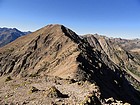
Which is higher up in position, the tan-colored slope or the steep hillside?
the tan-colored slope

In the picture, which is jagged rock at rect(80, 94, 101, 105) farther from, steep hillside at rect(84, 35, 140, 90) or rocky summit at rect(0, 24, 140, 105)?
steep hillside at rect(84, 35, 140, 90)

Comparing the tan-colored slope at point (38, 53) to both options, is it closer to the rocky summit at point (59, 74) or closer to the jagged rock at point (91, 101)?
the rocky summit at point (59, 74)

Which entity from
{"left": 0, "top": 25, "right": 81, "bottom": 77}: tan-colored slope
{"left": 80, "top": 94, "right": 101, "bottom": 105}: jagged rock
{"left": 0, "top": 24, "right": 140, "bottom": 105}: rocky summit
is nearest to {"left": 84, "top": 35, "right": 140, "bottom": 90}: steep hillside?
{"left": 0, "top": 24, "right": 140, "bottom": 105}: rocky summit

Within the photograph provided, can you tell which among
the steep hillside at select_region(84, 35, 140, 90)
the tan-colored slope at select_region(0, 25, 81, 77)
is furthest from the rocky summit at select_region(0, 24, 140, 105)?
the steep hillside at select_region(84, 35, 140, 90)

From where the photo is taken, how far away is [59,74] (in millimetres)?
52094

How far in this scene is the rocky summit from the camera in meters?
22.3

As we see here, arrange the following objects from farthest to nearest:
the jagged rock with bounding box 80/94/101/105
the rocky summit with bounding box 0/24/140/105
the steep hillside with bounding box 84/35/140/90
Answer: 1. the steep hillside with bounding box 84/35/140/90
2. the rocky summit with bounding box 0/24/140/105
3. the jagged rock with bounding box 80/94/101/105

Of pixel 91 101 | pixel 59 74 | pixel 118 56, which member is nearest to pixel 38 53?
pixel 59 74

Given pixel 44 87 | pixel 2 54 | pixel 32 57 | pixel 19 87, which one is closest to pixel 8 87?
pixel 19 87

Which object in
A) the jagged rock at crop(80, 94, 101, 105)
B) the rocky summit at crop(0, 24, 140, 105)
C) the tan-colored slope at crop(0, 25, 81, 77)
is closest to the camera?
the jagged rock at crop(80, 94, 101, 105)

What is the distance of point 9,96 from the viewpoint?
75.1 feet

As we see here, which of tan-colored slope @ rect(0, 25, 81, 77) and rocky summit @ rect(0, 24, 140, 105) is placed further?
tan-colored slope @ rect(0, 25, 81, 77)

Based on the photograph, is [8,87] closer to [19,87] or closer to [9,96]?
[19,87]

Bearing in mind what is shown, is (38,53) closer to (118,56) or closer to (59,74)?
(59,74)
